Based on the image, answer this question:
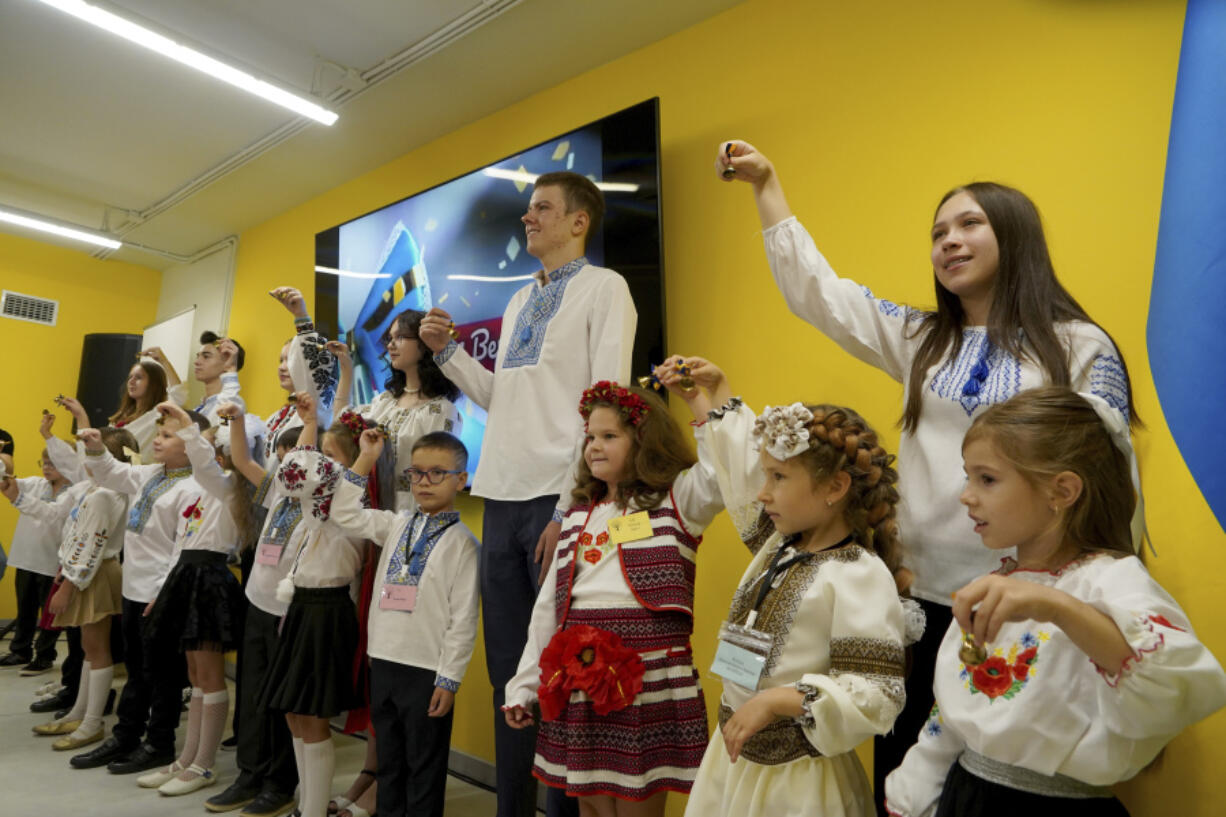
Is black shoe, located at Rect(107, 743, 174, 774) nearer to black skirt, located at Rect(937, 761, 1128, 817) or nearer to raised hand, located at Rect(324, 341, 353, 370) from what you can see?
raised hand, located at Rect(324, 341, 353, 370)

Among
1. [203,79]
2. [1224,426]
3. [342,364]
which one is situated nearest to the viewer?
[1224,426]

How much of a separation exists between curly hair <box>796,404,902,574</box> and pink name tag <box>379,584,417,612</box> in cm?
148

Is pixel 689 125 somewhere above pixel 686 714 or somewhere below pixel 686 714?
above

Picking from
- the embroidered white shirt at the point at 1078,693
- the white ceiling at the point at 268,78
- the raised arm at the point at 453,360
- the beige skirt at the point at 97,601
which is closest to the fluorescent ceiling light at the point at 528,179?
the white ceiling at the point at 268,78

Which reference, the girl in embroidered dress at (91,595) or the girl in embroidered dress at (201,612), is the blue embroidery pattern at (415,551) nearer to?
→ the girl in embroidered dress at (201,612)

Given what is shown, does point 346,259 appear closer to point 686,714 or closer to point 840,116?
point 840,116

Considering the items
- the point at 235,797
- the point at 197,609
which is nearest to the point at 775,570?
the point at 235,797

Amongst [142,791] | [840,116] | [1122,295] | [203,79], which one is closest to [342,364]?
[203,79]

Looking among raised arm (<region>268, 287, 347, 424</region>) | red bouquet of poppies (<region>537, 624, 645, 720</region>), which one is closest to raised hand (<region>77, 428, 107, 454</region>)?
raised arm (<region>268, 287, 347, 424</region>)

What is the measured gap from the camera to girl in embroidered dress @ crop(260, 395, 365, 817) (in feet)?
8.49

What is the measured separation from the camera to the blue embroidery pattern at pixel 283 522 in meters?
2.90

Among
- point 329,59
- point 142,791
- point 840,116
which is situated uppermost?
point 329,59

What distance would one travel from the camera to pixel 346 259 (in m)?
4.48

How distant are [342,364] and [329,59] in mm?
1449
